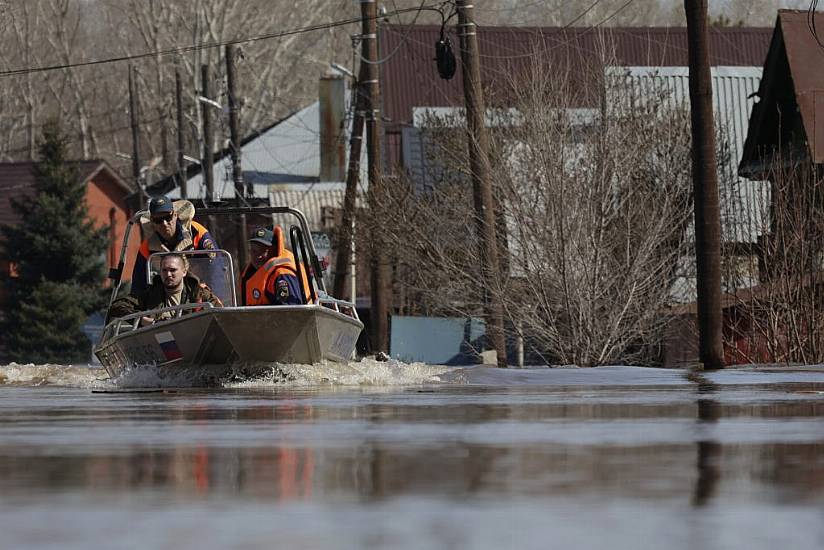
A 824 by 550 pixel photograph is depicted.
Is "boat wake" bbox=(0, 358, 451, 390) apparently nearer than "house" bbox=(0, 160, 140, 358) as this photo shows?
Yes

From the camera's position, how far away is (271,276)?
21.1 metres

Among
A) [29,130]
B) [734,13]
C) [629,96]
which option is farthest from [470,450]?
[734,13]

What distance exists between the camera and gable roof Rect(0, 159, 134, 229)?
8319cm

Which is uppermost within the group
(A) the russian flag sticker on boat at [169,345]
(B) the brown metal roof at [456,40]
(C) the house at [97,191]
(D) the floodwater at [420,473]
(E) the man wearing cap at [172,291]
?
(B) the brown metal roof at [456,40]

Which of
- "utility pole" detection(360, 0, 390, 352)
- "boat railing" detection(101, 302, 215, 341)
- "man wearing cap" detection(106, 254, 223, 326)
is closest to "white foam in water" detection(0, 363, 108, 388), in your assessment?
"boat railing" detection(101, 302, 215, 341)

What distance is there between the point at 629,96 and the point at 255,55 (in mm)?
63654

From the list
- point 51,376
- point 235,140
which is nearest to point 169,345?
point 51,376

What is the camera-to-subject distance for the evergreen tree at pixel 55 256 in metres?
67.1

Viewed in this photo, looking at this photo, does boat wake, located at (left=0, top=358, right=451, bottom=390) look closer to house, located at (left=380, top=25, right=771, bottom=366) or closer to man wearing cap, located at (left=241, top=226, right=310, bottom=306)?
man wearing cap, located at (left=241, top=226, right=310, bottom=306)

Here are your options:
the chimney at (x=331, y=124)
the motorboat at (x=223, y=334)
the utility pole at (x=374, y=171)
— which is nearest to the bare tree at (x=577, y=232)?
the utility pole at (x=374, y=171)

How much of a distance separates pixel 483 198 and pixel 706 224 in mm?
5865

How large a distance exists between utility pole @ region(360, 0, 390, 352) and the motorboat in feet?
56.4

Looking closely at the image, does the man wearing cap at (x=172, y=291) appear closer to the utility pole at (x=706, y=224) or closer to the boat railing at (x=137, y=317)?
the boat railing at (x=137, y=317)

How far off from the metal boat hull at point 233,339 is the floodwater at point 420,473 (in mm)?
4245
